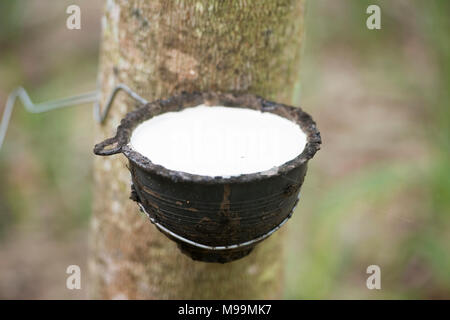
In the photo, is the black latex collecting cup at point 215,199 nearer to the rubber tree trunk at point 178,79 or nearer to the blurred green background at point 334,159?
the rubber tree trunk at point 178,79

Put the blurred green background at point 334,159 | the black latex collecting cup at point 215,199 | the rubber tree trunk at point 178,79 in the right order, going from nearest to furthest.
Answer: the black latex collecting cup at point 215,199 < the rubber tree trunk at point 178,79 < the blurred green background at point 334,159

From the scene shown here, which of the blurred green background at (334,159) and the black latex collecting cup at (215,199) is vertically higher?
the black latex collecting cup at (215,199)

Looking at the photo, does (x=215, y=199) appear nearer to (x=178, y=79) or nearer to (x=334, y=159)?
(x=178, y=79)

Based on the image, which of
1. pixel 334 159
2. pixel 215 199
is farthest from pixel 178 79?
pixel 334 159

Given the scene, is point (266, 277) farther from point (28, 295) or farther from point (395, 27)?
point (395, 27)

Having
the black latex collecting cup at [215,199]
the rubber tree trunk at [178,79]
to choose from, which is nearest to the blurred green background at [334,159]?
the rubber tree trunk at [178,79]

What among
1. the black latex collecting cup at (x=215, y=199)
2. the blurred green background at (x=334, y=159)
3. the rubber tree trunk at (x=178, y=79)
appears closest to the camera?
the black latex collecting cup at (x=215, y=199)

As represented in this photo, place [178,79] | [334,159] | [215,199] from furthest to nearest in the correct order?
[334,159] < [178,79] < [215,199]
